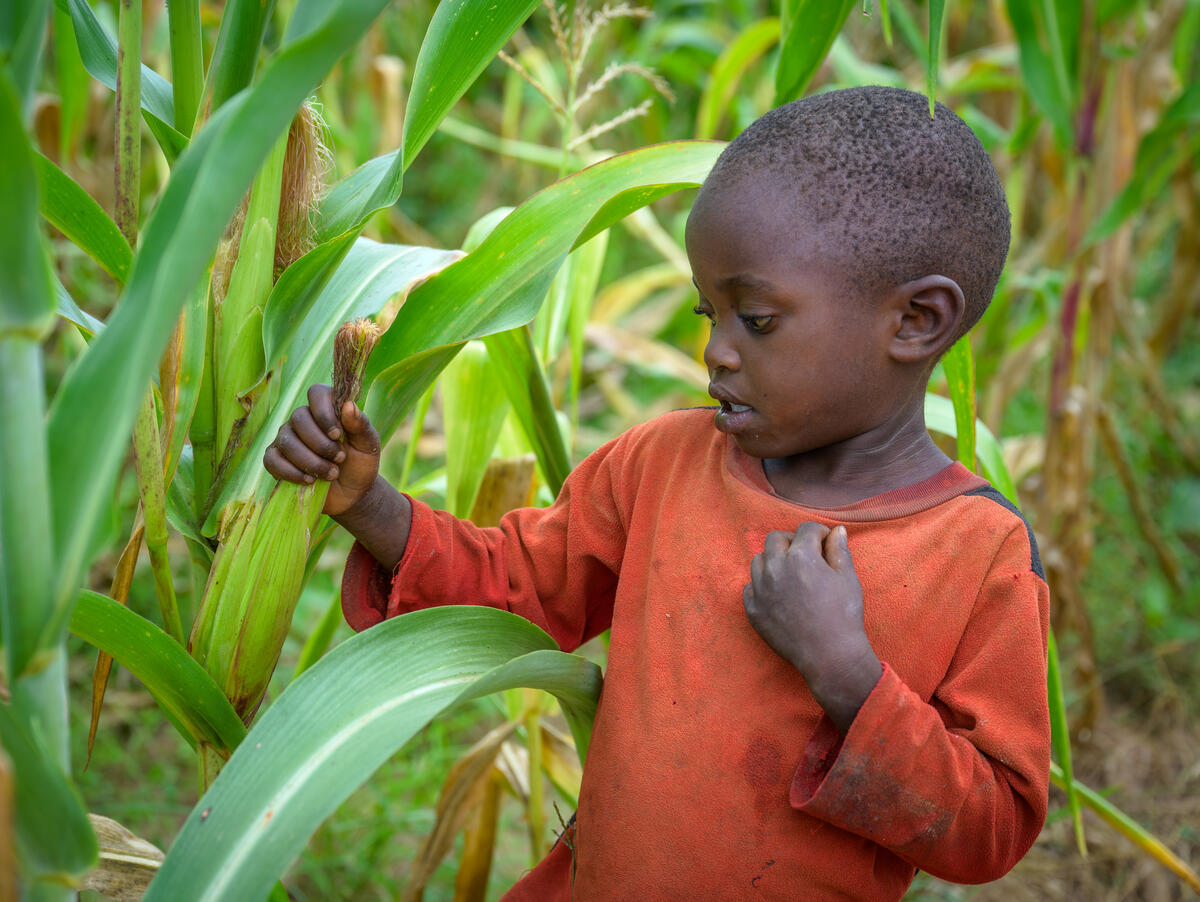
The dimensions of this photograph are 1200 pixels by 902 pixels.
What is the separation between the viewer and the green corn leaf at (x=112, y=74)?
2.73 feet

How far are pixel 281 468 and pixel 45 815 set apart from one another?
1.09 feet

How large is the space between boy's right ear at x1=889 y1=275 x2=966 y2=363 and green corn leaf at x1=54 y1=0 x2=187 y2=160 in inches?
24.4

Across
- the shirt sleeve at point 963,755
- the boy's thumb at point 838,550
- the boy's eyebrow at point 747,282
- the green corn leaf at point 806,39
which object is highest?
the green corn leaf at point 806,39

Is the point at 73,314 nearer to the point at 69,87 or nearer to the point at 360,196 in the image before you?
the point at 360,196

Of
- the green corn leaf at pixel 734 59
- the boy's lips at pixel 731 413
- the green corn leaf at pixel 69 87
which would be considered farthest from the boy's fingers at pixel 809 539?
the green corn leaf at pixel 734 59

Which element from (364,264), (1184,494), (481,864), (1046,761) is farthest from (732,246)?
(1184,494)

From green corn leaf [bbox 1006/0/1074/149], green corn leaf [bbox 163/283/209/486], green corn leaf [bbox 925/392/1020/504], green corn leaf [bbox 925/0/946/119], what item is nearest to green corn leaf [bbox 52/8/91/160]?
green corn leaf [bbox 163/283/209/486]

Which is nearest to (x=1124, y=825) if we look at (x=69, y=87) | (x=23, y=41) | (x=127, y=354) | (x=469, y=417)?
(x=469, y=417)

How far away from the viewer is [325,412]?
0.81 metres

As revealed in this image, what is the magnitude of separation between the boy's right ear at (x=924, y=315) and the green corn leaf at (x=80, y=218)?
2.12ft

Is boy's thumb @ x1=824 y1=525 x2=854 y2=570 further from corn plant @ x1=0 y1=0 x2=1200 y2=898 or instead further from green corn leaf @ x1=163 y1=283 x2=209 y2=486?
green corn leaf @ x1=163 y1=283 x2=209 y2=486

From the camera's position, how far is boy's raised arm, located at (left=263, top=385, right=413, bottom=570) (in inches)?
31.8

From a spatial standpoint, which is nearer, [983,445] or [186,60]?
[186,60]

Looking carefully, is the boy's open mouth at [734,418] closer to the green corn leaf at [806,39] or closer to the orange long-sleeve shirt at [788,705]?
the orange long-sleeve shirt at [788,705]
